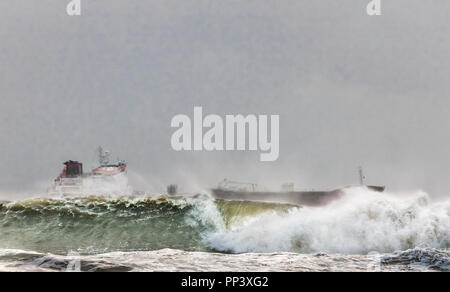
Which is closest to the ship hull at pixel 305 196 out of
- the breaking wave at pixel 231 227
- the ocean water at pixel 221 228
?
the ocean water at pixel 221 228

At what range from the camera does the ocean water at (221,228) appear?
13906 millimetres

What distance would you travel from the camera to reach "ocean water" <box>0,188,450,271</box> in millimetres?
13906

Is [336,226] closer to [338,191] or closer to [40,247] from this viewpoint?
[338,191]

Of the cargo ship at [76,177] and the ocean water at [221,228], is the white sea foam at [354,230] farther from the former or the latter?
the cargo ship at [76,177]

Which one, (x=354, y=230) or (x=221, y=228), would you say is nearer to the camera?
(x=354, y=230)

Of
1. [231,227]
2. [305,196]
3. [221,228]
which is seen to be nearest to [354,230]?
[231,227]

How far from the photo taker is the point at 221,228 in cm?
1584

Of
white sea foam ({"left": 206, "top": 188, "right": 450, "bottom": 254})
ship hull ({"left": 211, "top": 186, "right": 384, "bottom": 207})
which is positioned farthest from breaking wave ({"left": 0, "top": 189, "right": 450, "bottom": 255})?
ship hull ({"left": 211, "top": 186, "right": 384, "bottom": 207})

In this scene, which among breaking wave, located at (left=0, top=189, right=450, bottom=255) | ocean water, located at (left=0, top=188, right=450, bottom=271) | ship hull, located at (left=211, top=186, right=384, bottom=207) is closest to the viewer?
ocean water, located at (left=0, top=188, right=450, bottom=271)

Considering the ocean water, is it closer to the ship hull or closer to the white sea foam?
the white sea foam

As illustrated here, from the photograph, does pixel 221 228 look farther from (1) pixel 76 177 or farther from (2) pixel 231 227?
(1) pixel 76 177
